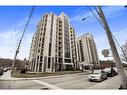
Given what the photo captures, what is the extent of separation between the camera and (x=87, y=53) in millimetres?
5504

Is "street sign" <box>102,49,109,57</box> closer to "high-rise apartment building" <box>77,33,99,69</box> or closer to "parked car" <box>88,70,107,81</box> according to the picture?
"high-rise apartment building" <box>77,33,99,69</box>

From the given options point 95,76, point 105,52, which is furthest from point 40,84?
point 95,76

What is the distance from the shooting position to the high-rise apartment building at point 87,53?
17.9ft

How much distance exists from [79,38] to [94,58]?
89 centimetres

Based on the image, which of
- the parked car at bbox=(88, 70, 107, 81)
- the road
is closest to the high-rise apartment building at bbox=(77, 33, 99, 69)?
the road

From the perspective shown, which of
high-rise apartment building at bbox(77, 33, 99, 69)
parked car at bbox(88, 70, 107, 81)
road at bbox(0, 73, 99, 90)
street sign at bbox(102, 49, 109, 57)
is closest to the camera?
road at bbox(0, 73, 99, 90)

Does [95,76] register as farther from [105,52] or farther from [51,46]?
[51,46]

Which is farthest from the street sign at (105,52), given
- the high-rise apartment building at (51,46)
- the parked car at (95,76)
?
the parked car at (95,76)

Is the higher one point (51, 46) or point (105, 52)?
point (51, 46)

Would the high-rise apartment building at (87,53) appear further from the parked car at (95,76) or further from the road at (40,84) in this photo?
the parked car at (95,76)

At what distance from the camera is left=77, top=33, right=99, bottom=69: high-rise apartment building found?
545 centimetres

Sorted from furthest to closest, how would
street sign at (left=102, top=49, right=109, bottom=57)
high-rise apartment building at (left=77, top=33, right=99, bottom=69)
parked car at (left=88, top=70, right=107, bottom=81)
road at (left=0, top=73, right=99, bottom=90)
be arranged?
parked car at (left=88, top=70, right=107, bottom=81) < high-rise apartment building at (left=77, top=33, right=99, bottom=69) < street sign at (left=102, top=49, right=109, bottom=57) < road at (left=0, top=73, right=99, bottom=90)
